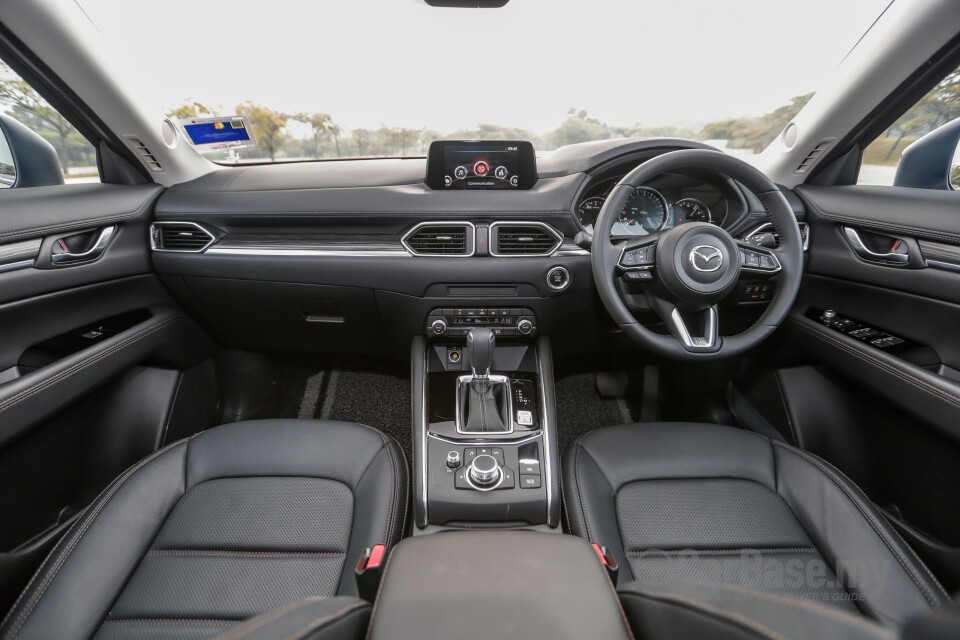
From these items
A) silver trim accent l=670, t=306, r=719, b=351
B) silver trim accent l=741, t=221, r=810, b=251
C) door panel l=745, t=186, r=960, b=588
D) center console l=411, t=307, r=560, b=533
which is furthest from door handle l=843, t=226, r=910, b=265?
center console l=411, t=307, r=560, b=533

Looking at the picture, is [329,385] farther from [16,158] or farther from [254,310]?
[16,158]

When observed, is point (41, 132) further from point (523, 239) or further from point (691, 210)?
point (691, 210)

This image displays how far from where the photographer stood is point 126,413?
71.5 inches

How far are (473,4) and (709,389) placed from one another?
1830 millimetres

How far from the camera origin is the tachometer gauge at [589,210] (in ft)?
5.93

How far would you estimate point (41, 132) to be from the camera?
1.68 meters

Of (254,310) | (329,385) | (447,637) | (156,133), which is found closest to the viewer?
(447,637)

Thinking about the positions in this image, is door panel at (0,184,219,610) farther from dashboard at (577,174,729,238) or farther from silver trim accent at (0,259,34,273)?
dashboard at (577,174,729,238)

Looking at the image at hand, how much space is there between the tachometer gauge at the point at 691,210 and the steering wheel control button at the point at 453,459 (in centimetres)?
118

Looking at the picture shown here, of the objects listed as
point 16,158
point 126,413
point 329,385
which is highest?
point 16,158

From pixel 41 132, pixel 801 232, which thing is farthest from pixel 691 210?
pixel 41 132

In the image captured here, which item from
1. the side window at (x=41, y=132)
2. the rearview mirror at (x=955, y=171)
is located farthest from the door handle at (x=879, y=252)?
the side window at (x=41, y=132)

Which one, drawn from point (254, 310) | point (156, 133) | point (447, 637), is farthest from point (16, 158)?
point (447, 637)

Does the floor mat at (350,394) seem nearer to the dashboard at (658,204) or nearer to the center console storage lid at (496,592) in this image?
the dashboard at (658,204)
